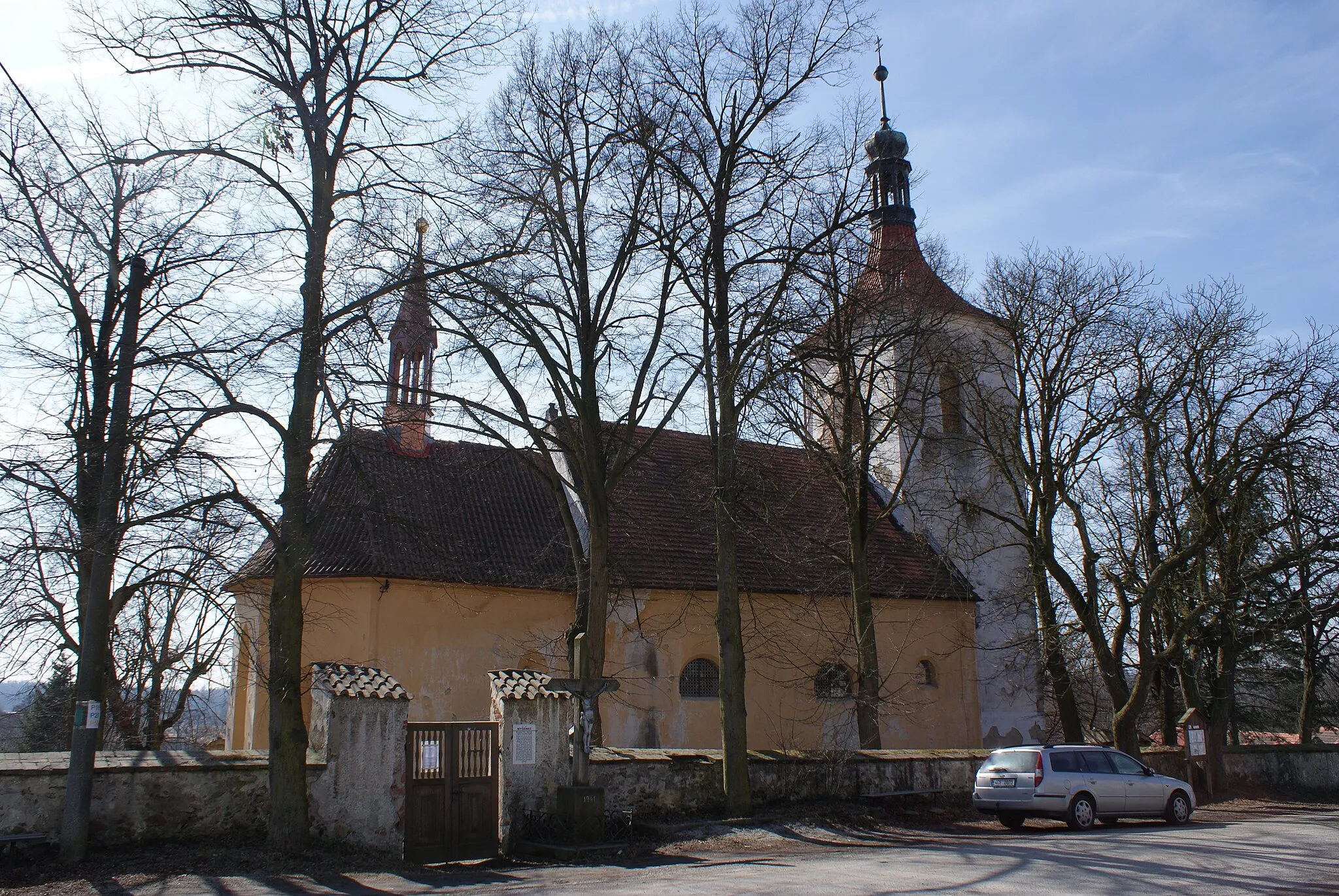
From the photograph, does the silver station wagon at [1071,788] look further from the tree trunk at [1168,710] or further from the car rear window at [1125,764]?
the tree trunk at [1168,710]

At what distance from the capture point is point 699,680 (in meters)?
22.2

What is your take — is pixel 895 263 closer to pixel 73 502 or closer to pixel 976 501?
pixel 976 501

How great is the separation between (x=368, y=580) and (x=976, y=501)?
15.7 metres

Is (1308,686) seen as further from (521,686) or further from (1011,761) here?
(521,686)

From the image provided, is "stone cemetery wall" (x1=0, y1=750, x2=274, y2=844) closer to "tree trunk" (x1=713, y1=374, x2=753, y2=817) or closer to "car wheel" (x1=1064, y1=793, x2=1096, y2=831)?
"tree trunk" (x1=713, y1=374, x2=753, y2=817)

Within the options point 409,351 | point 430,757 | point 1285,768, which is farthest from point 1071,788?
point 409,351

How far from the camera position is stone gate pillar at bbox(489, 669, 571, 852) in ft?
41.7

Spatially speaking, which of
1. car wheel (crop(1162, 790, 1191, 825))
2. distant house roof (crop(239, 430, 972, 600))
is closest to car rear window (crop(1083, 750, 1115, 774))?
car wheel (crop(1162, 790, 1191, 825))

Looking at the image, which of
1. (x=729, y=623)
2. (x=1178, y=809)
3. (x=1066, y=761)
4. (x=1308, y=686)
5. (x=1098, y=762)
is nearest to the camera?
(x=729, y=623)

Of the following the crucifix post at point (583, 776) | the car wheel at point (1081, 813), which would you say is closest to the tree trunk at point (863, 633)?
the car wheel at point (1081, 813)

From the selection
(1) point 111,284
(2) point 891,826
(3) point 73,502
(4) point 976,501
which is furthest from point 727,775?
(4) point 976,501

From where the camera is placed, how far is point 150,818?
10.8 meters

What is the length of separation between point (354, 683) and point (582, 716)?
9.18 feet

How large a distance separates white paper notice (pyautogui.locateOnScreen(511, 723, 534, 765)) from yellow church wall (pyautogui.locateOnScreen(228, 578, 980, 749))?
5816 millimetres
